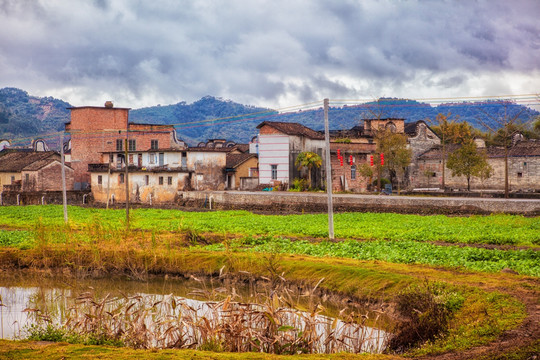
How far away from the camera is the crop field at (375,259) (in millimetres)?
11070

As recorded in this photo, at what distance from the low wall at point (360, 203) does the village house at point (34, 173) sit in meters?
16.3

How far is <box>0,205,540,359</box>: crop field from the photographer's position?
11.1m

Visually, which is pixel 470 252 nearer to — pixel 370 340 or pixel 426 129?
pixel 370 340

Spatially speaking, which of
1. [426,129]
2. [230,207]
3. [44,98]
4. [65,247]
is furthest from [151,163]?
[44,98]

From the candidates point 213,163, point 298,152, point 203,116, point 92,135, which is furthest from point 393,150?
point 203,116

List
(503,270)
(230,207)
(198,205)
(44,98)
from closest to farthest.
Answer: (503,270), (230,207), (198,205), (44,98)

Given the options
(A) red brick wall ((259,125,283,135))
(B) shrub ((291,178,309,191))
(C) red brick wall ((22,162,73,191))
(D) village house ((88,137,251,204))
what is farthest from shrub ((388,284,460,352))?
(C) red brick wall ((22,162,73,191))

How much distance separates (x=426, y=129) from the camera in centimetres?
6384

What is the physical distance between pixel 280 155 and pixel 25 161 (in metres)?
29.2

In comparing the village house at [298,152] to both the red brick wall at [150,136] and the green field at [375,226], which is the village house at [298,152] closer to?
the green field at [375,226]

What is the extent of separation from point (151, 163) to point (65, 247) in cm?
3427

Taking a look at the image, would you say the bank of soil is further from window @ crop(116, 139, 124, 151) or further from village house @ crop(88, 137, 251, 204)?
window @ crop(116, 139, 124, 151)

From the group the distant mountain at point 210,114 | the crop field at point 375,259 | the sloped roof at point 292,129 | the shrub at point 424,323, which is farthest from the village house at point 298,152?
the distant mountain at point 210,114

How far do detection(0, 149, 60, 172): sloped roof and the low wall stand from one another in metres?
17.6
